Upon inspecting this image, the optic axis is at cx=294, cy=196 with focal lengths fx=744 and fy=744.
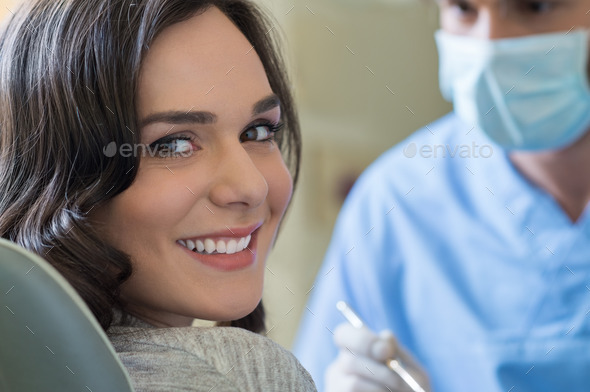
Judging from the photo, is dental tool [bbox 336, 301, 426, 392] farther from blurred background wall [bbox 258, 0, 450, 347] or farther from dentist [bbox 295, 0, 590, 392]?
blurred background wall [bbox 258, 0, 450, 347]

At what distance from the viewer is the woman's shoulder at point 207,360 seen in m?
0.53

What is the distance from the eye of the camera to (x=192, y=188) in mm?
613

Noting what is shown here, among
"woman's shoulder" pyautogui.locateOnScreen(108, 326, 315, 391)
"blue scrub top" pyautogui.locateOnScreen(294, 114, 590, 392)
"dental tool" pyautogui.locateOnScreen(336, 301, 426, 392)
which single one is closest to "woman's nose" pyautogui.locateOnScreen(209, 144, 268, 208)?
"woman's shoulder" pyautogui.locateOnScreen(108, 326, 315, 391)

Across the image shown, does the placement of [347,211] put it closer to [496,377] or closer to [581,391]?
[496,377]

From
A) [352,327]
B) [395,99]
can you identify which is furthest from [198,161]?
[395,99]

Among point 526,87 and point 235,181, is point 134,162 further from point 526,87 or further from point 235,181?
point 526,87

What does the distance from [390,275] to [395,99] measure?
1168 millimetres

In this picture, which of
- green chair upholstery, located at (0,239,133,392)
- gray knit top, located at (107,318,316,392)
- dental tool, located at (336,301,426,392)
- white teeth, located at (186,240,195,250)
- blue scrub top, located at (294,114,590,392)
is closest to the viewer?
green chair upholstery, located at (0,239,133,392)

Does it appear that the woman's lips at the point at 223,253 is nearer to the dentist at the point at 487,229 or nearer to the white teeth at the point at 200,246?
the white teeth at the point at 200,246

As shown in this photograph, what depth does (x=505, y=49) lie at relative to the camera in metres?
1.23

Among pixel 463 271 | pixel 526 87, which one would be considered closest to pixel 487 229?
pixel 463 271

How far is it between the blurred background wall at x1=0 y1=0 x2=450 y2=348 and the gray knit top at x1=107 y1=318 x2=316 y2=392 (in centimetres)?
155

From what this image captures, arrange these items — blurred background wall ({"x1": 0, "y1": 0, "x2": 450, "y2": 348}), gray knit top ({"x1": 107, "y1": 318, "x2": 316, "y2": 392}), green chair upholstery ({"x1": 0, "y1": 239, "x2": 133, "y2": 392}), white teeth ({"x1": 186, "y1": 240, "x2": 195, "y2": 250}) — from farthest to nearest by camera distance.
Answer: blurred background wall ({"x1": 0, "y1": 0, "x2": 450, "y2": 348}), white teeth ({"x1": 186, "y1": 240, "x2": 195, "y2": 250}), gray knit top ({"x1": 107, "y1": 318, "x2": 316, "y2": 392}), green chair upholstery ({"x1": 0, "y1": 239, "x2": 133, "y2": 392})

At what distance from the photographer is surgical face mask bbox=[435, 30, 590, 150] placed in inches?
48.5
